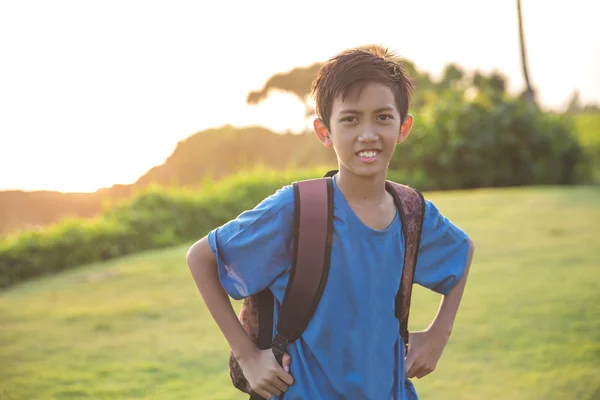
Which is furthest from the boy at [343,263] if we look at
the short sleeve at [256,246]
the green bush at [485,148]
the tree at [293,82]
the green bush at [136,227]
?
the tree at [293,82]

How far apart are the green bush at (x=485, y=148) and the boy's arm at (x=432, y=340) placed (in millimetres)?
10855

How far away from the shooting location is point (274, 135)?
13414 millimetres

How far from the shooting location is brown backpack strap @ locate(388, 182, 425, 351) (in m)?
1.89

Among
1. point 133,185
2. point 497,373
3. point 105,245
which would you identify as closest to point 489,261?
point 497,373

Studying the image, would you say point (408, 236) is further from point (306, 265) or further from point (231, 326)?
point (231, 326)

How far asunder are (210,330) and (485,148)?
31.0 ft

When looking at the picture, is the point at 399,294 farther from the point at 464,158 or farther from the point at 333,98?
Result: the point at 464,158

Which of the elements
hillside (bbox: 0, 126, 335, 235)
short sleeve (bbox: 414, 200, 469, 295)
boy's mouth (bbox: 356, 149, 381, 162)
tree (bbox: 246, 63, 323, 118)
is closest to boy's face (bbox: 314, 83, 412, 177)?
boy's mouth (bbox: 356, 149, 381, 162)

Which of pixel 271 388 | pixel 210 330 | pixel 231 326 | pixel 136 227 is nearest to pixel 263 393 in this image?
pixel 271 388

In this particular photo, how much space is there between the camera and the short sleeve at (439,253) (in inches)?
77.8

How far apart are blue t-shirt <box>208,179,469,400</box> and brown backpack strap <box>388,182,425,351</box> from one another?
0.06 metres

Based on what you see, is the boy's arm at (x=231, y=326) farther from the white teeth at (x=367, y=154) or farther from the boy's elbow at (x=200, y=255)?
the white teeth at (x=367, y=154)

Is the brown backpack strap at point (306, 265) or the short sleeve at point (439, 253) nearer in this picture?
the brown backpack strap at point (306, 265)

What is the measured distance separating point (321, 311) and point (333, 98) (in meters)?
0.53
